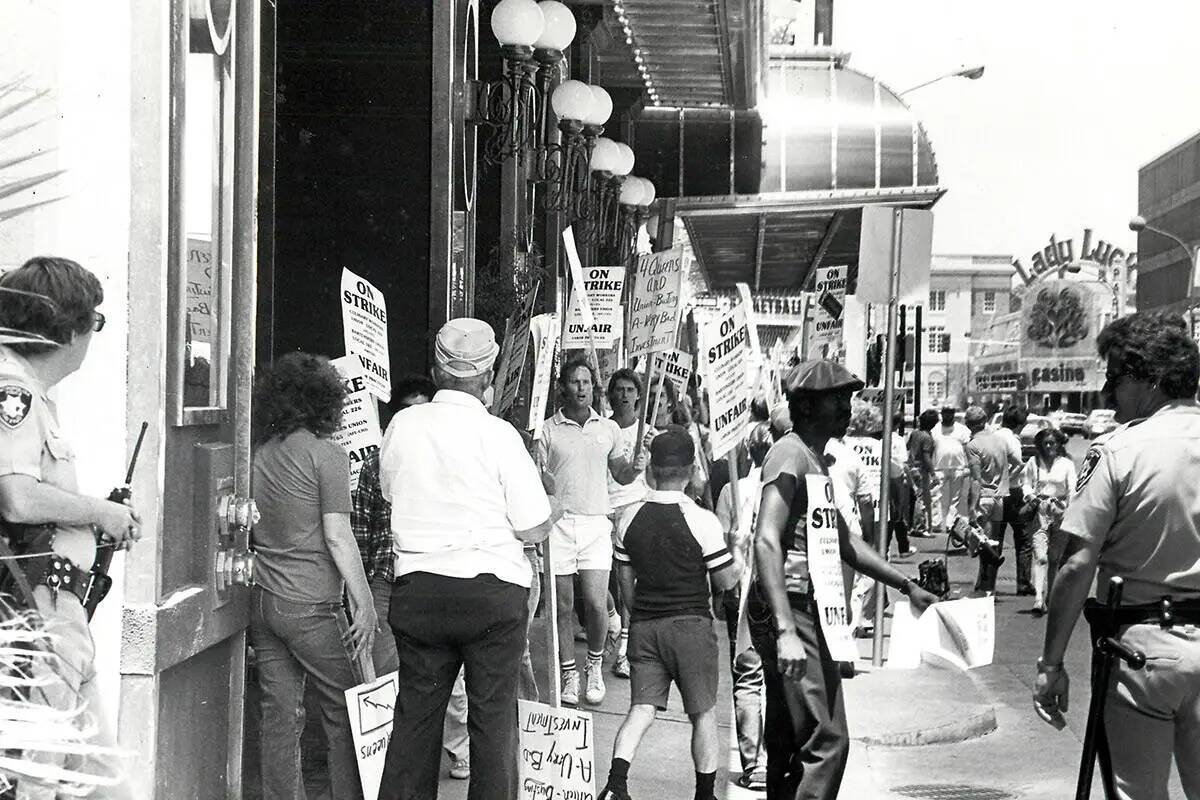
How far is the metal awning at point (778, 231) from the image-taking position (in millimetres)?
18641

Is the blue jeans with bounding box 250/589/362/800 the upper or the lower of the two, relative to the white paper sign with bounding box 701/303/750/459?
lower

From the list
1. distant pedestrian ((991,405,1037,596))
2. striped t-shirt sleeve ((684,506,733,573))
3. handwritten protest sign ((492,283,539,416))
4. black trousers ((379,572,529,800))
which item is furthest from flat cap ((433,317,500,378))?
distant pedestrian ((991,405,1037,596))

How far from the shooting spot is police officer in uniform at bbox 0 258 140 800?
11.3ft

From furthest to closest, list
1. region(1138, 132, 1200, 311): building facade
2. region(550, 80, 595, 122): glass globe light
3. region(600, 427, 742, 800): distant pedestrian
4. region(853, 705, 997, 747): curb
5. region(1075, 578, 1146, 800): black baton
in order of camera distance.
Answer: region(1138, 132, 1200, 311): building facade, region(550, 80, 595, 122): glass globe light, region(853, 705, 997, 747): curb, region(600, 427, 742, 800): distant pedestrian, region(1075, 578, 1146, 800): black baton

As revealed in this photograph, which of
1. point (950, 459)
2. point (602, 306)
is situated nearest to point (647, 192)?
point (602, 306)

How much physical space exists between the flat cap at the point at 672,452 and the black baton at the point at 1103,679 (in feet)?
8.34

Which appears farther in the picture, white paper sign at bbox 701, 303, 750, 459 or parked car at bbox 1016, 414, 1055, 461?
parked car at bbox 1016, 414, 1055, 461

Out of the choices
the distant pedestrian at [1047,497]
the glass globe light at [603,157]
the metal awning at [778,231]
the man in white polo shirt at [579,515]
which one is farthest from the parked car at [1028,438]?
the man in white polo shirt at [579,515]

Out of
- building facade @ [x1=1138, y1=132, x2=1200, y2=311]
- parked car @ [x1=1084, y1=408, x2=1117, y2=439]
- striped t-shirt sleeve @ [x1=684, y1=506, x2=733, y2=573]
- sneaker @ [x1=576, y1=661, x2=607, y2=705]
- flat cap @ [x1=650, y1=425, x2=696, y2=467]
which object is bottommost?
sneaker @ [x1=576, y1=661, x2=607, y2=705]

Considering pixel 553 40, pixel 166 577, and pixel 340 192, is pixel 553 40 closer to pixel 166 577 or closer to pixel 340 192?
pixel 340 192

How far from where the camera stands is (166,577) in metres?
5.02

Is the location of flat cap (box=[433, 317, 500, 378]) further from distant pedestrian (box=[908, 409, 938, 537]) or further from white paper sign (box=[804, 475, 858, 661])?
distant pedestrian (box=[908, 409, 938, 537])

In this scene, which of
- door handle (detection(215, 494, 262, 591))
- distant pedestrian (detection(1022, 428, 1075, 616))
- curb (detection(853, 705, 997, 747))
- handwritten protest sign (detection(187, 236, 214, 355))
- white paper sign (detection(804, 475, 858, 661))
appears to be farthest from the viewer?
distant pedestrian (detection(1022, 428, 1075, 616))

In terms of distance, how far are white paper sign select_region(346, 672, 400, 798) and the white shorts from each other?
3756 millimetres
